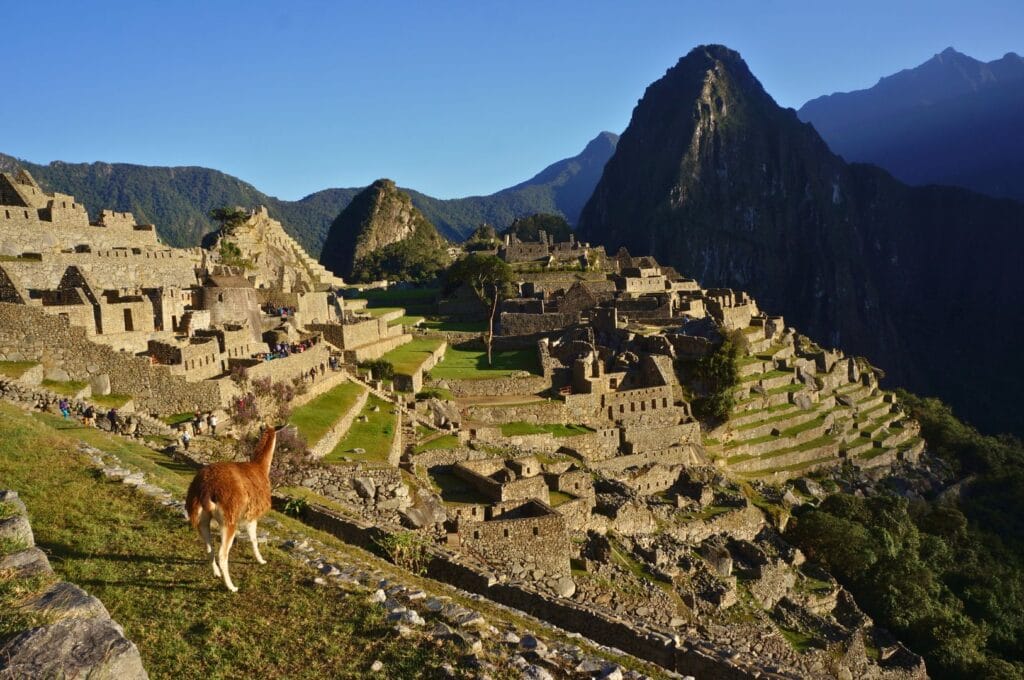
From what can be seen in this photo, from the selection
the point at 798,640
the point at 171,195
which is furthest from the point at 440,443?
the point at 171,195

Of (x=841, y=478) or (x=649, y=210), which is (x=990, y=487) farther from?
(x=649, y=210)

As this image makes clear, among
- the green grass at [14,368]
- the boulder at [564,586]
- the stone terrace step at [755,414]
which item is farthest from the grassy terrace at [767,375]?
the green grass at [14,368]

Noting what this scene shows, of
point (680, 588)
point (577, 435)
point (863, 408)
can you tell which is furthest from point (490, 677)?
point (863, 408)

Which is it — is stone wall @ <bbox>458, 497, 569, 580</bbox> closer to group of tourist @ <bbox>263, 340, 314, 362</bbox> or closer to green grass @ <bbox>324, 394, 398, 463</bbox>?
green grass @ <bbox>324, 394, 398, 463</bbox>

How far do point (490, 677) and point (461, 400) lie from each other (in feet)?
78.8

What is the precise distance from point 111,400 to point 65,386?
3.32 feet

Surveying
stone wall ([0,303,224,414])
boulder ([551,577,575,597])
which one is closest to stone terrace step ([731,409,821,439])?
boulder ([551,577,575,597])

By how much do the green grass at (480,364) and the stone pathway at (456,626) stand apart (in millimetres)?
21978

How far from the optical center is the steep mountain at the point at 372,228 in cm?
9750

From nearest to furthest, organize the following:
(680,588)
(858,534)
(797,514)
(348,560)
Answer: (348,560) < (680,588) < (858,534) < (797,514)

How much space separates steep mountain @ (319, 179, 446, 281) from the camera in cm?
9750

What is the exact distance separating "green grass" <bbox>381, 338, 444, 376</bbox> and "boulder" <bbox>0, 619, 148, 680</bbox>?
2323 cm

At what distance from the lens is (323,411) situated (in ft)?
66.6

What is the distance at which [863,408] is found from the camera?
163ft
